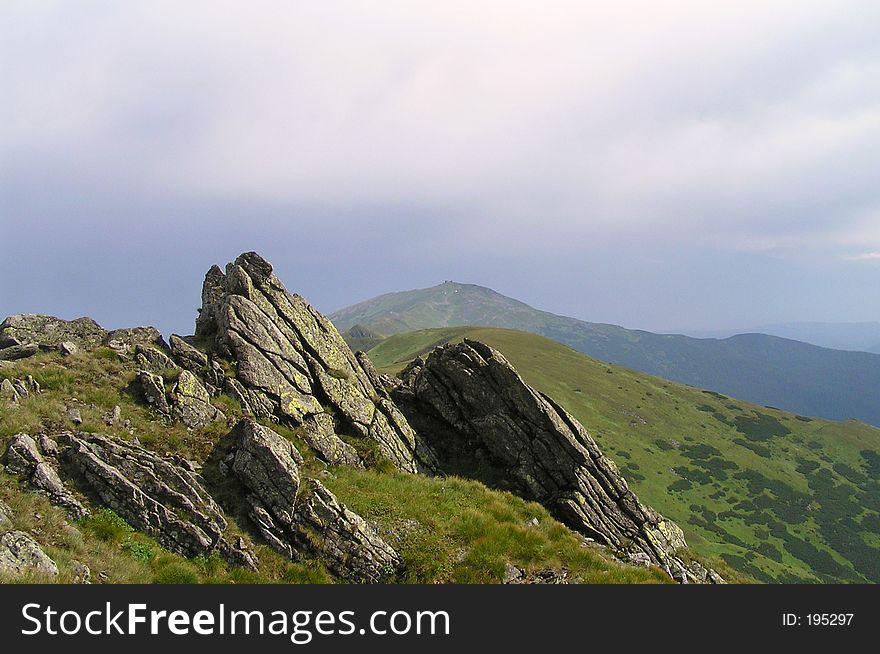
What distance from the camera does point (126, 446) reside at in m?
17.0

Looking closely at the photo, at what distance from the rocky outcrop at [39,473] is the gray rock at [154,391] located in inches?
193

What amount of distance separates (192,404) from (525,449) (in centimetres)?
1898

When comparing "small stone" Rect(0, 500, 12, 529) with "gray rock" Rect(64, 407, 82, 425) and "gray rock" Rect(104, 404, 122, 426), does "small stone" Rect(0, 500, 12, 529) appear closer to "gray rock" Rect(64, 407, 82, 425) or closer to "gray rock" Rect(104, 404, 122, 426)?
"gray rock" Rect(64, 407, 82, 425)

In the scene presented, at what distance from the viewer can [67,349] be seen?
22.3m

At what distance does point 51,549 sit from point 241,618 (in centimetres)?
570

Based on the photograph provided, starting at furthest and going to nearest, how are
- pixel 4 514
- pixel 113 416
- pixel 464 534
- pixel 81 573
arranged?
1. pixel 113 416
2. pixel 464 534
3. pixel 4 514
4. pixel 81 573

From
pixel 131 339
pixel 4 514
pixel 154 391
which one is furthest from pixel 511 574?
pixel 131 339

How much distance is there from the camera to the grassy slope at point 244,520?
13.1m

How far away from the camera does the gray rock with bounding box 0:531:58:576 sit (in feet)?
35.3

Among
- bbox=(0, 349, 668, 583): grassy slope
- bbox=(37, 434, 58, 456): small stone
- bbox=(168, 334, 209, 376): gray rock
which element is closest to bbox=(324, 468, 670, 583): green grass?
bbox=(0, 349, 668, 583): grassy slope

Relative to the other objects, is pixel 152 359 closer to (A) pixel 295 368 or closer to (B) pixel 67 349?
(B) pixel 67 349


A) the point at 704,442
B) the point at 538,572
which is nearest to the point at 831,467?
the point at 704,442

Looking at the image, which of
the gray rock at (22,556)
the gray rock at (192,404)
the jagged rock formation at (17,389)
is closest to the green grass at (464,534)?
the gray rock at (192,404)

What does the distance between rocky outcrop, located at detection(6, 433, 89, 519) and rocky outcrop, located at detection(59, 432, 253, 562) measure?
0.70 m
